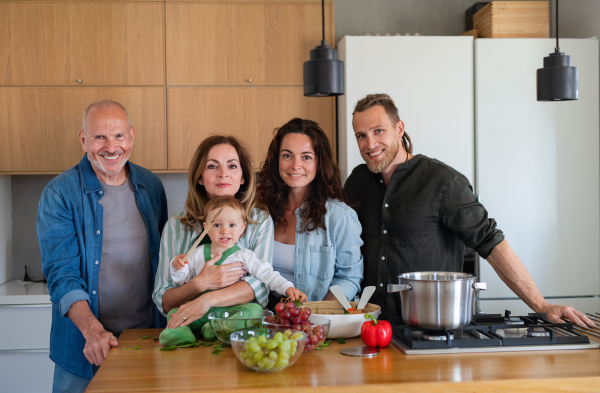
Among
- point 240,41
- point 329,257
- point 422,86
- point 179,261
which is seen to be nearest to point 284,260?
point 329,257

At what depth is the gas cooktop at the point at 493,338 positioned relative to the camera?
148 cm

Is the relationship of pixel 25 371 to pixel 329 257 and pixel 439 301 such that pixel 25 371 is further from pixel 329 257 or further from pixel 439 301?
pixel 439 301

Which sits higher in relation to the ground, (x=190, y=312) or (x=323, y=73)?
(x=323, y=73)

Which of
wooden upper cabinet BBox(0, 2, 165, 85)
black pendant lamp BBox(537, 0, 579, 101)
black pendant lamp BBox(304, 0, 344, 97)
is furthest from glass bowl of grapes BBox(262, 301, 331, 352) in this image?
wooden upper cabinet BBox(0, 2, 165, 85)

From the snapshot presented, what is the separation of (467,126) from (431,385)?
2378mm

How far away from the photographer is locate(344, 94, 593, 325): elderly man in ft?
7.01

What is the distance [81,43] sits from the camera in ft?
11.0

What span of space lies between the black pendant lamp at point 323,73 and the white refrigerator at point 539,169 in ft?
6.25

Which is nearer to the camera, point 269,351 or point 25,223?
point 269,351

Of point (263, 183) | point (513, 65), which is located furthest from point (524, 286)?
point (513, 65)

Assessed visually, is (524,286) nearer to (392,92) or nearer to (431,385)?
(431,385)

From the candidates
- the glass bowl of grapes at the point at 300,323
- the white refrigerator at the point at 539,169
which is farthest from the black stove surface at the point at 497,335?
the white refrigerator at the point at 539,169

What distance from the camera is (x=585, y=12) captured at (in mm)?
3520

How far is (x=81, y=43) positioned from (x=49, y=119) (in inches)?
20.4
